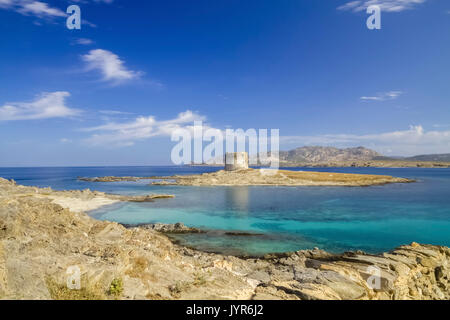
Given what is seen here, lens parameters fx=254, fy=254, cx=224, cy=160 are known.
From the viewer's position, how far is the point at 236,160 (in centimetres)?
6719

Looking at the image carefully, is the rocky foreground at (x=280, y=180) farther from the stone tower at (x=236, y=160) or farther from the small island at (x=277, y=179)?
the stone tower at (x=236, y=160)

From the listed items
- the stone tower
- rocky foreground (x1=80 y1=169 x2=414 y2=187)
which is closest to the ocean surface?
rocky foreground (x1=80 y1=169 x2=414 y2=187)

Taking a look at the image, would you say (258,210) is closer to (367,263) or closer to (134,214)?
(134,214)

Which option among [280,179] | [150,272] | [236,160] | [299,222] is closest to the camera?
[150,272]

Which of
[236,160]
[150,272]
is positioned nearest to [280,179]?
[236,160]

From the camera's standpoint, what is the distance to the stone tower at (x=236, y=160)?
6688 cm

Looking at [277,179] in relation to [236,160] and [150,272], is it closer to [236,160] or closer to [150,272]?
[236,160]

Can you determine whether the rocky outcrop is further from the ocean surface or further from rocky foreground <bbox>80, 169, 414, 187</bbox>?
the ocean surface

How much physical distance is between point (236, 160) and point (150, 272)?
60.4 m
